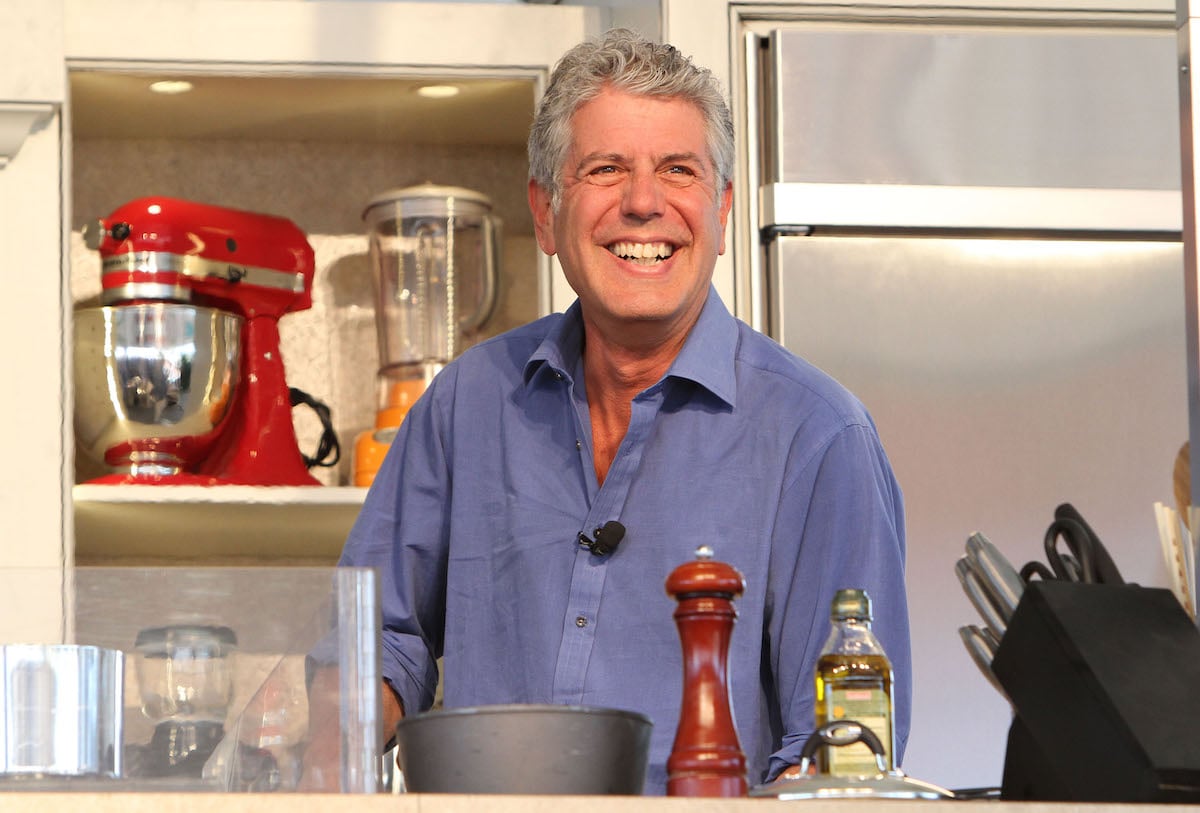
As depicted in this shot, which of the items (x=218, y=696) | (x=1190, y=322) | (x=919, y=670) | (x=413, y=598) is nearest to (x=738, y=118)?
(x=919, y=670)

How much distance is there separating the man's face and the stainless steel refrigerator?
0.62m

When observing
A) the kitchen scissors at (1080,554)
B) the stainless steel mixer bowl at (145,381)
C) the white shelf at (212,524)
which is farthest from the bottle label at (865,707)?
the stainless steel mixer bowl at (145,381)

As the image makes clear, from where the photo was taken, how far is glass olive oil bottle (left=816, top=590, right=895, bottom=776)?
1037 millimetres

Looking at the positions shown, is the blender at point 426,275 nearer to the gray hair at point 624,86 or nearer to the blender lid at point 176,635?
the gray hair at point 624,86

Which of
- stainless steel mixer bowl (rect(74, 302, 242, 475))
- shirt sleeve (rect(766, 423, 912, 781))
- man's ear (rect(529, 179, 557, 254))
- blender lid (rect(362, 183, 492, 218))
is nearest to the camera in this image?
shirt sleeve (rect(766, 423, 912, 781))

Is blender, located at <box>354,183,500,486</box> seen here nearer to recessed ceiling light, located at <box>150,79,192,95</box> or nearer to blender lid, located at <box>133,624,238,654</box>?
recessed ceiling light, located at <box>150,79,192,95</box>

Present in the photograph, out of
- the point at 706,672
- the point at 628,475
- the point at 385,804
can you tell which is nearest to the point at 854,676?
the point at 706,672

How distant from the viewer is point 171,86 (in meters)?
2.46

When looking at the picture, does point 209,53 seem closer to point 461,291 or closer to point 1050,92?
point 461,291

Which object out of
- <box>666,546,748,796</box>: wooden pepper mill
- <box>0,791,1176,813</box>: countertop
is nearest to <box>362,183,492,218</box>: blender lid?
<box>666,546,748,796</box>: wooden pepper mill

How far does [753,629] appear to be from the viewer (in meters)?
1.51

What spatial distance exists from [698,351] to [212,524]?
108 centimetres

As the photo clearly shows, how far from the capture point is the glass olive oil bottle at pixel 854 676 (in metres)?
1.04

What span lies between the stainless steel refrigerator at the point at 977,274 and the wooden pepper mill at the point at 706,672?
132cm
